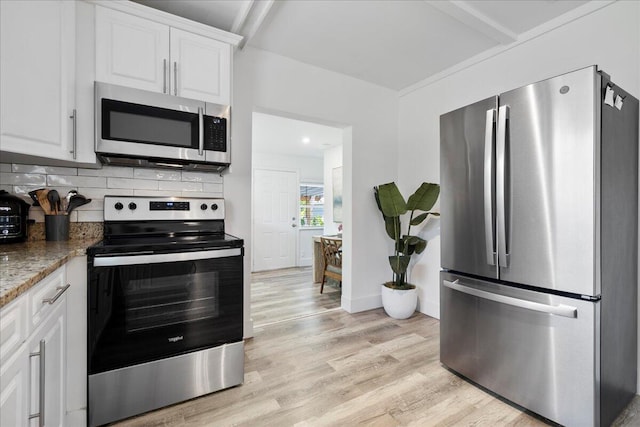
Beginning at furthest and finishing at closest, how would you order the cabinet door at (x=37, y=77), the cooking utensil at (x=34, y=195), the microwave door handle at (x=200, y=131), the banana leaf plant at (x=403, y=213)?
the banana leaf plant at (x=403, y=213) → the microwave door handle at (x=200, y=131) → the cooking utensil at (x=34, y=195) → the cabinet door at (x=37, y=77)

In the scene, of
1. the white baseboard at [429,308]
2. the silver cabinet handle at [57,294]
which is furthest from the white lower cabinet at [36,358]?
the white baseboard at [429,308]

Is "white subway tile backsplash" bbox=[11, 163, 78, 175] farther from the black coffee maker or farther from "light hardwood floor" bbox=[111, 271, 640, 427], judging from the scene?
"light hardwood floor" bbox=[111, 271, 640, 427]

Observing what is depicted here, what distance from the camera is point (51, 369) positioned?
4.07 ft

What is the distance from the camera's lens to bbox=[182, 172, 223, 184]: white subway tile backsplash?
7.63 ft

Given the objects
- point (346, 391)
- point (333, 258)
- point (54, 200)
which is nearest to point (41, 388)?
point (54, 200)

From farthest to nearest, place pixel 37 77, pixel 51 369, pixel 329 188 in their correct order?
pixel 329 188 < pixel 37 77 < pixel 51 369

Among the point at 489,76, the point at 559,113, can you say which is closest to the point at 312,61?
the point at 489,76

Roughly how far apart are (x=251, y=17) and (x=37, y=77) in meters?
1.38

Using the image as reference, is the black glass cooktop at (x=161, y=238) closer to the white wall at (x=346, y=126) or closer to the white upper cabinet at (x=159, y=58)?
the white wall at (x=346, y=126)

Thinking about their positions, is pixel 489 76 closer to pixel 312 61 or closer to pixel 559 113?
pixel 559 113

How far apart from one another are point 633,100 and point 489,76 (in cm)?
117

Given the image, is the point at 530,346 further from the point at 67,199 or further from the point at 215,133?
the point at 67,199

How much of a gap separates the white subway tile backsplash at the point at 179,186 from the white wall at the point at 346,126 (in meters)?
0.24

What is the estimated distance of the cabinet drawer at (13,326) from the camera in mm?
822
